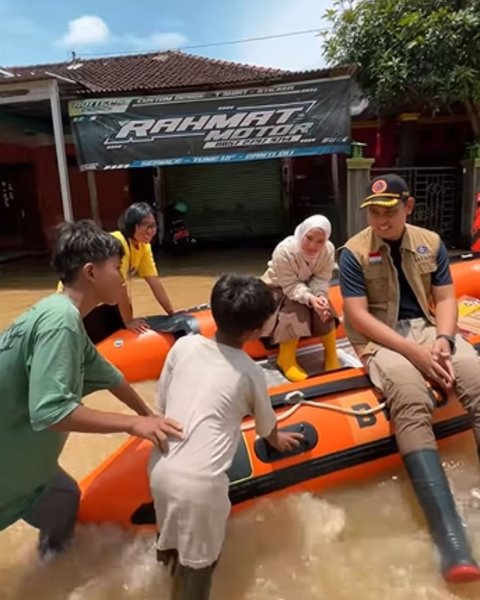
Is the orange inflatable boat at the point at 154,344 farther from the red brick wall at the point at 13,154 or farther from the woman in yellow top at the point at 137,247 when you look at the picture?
the red brick wall at the point at 13,154

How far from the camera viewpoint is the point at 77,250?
1.75m

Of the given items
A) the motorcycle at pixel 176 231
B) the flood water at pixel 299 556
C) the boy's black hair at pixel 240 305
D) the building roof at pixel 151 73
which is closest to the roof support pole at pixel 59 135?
the building roof at pixel 151 73

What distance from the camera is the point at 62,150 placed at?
8.20 meters

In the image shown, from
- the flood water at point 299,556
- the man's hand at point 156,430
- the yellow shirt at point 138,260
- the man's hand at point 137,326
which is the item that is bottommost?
the flood water at point 299,556

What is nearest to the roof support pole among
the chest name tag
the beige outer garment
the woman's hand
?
the beige outer garment

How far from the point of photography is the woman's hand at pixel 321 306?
3.55 m

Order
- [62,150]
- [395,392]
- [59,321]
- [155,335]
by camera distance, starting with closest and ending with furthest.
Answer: [59,321]
[395,392]
[155,335]
[62,150]

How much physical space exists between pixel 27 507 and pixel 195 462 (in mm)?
640

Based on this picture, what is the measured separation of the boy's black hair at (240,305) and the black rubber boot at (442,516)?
3.00ft

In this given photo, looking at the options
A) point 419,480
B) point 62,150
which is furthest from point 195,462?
point 62,150

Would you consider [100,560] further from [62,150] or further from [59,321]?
[62,150]

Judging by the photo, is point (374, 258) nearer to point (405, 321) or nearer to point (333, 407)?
point (405, 321)

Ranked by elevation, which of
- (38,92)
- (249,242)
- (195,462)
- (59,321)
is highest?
(38,92)

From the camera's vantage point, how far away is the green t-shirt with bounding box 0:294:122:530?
156 centimetres
